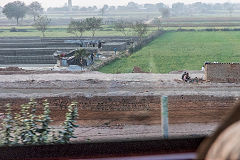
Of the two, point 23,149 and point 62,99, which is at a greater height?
point 23,149

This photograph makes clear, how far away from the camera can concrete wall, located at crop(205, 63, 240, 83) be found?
1246 centimetres

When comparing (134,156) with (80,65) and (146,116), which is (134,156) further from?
(80,65)

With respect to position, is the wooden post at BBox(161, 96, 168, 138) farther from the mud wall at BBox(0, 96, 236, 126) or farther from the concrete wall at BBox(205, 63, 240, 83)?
the concrete wall at BBox(205, 63, 240, 83)

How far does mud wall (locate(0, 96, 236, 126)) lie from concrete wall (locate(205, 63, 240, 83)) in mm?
2193

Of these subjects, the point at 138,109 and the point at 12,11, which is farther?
the point at 12,11

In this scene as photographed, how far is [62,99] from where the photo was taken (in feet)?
34.4

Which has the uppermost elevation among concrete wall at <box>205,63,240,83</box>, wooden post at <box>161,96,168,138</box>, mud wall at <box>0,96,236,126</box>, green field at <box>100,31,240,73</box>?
wooden post at <box>161,96,168,138</box>

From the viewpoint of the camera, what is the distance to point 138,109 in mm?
9109

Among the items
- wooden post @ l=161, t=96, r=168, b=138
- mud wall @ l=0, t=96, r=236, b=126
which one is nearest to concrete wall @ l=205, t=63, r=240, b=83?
mud wall @ l=0, t=96, r=236, b=126

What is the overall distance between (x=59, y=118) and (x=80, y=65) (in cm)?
1011

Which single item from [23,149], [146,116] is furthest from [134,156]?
[146,116]

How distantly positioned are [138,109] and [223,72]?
455cm

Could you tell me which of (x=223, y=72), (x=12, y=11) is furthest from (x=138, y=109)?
(x=12, y=11)

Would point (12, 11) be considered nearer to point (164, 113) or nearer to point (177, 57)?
point (177, 57)
